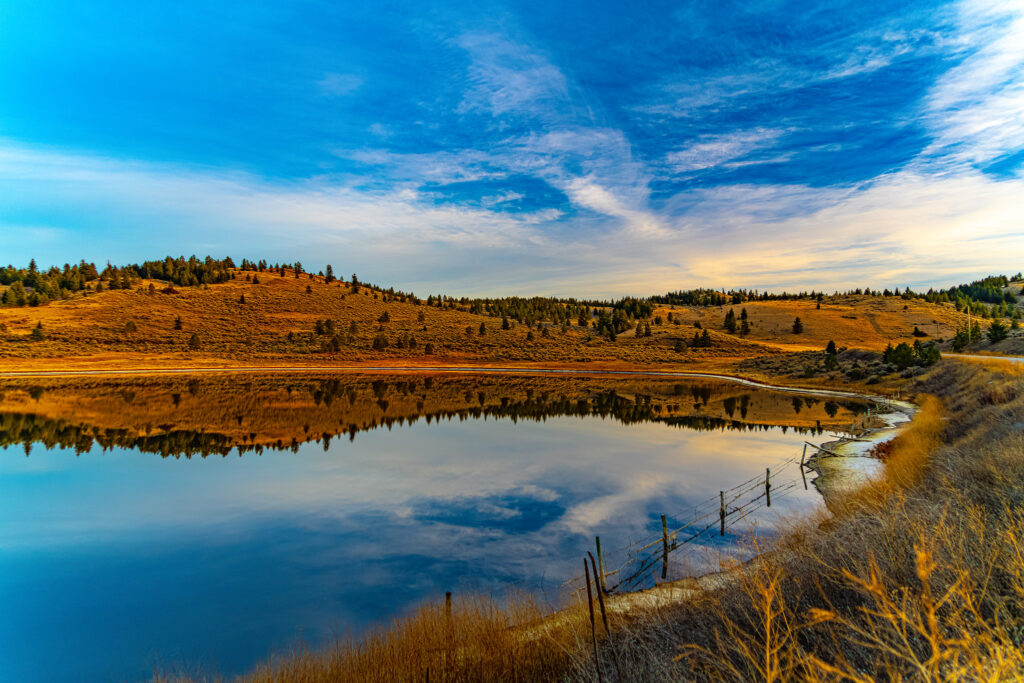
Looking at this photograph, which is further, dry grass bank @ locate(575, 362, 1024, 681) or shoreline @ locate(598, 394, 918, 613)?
shoreline @ locate(598, 394, 918, 613)

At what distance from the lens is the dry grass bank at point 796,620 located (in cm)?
472

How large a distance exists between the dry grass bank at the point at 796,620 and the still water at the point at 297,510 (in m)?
3.00

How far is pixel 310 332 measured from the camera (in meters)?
90.4

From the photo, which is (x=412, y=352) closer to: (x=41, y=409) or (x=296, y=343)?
(x=296, y=343)

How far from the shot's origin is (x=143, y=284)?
4134 inches

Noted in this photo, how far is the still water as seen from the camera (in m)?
10.5

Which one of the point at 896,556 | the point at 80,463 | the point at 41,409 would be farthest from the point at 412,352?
the point at 896,556

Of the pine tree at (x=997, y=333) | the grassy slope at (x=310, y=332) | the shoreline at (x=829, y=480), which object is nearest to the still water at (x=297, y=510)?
the shoreline at (x=829, y=480)

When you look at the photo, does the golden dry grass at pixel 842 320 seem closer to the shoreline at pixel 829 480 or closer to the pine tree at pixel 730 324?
the pine tree at pixel 730 324

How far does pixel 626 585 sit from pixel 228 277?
12906cm

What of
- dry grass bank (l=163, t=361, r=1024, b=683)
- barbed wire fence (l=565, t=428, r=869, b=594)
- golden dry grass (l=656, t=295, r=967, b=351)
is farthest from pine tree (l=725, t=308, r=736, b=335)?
dry grass bank (l=163, t=361, r=1024, b=683)

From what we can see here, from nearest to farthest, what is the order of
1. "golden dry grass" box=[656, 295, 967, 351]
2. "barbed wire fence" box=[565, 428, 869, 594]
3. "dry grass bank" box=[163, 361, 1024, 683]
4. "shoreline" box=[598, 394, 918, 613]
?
"dry grass bank" box=[163, 361, 1024, 683]
"shoreline" box=[598, 394, 918, 613]
"barbed wire fence" box=[565, 428, 869, 594]
"golden dry grass" box=[656, 295, 967, 351]

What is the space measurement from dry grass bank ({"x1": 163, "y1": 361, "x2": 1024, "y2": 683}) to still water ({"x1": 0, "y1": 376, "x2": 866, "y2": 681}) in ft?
9.85

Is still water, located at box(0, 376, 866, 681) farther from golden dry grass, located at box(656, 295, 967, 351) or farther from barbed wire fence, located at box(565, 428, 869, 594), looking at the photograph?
golden dry grass, located at box(656, 295, 967, 351)
